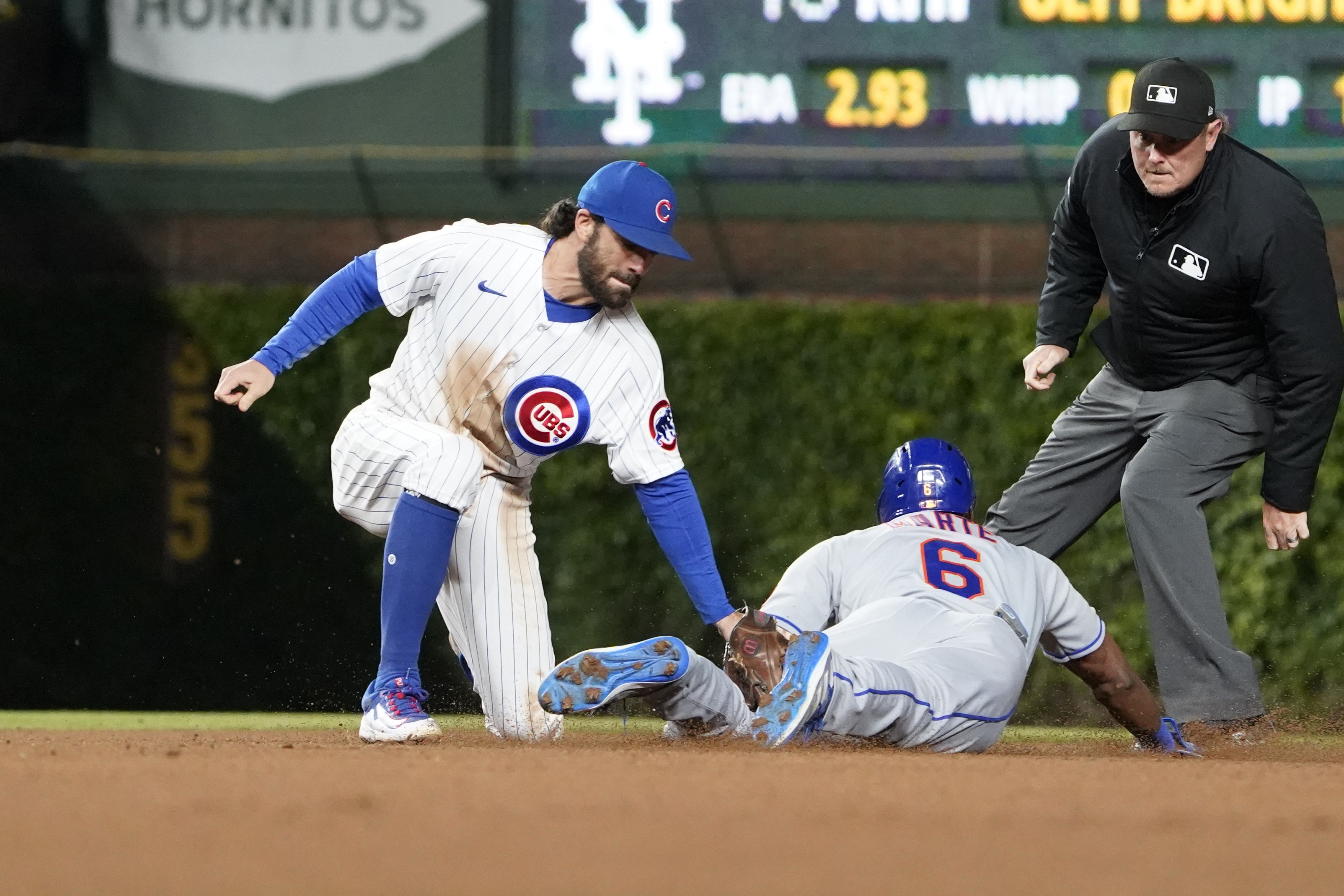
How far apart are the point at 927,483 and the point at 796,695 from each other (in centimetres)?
118

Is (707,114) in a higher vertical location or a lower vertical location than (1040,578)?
higher

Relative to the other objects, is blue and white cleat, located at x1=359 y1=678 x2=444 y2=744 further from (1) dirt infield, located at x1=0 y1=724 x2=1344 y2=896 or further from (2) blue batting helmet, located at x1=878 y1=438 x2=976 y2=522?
(2) blue batting helmet, located at x1=878 y1=438 x2=976 y2=522

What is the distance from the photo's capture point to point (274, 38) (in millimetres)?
12867

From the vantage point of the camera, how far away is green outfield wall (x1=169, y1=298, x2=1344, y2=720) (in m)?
8.68

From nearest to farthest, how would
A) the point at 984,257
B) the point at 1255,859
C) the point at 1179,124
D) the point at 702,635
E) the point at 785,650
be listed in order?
the point at 1255,859
the point at 785,650
the point at 1179,124
the point at 702,635
the point at 984,257

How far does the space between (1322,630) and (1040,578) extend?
13.0ft

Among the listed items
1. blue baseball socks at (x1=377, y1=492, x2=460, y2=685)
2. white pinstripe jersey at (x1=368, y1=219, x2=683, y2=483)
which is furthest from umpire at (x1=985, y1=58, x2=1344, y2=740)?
blue baseball socks at (x1=377, y1=492, x2=460, y2=685)

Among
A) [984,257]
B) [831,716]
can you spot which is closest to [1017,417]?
[984,257]

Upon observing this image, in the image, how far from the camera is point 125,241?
36.7ft

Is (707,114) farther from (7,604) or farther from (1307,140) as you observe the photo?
(7,604)

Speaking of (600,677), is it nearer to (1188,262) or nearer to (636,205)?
(636,205)

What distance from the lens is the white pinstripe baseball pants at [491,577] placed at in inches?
202

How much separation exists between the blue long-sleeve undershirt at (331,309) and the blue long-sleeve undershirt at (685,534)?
3.10ft

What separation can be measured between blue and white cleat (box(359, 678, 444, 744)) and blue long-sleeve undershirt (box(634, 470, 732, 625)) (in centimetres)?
78
